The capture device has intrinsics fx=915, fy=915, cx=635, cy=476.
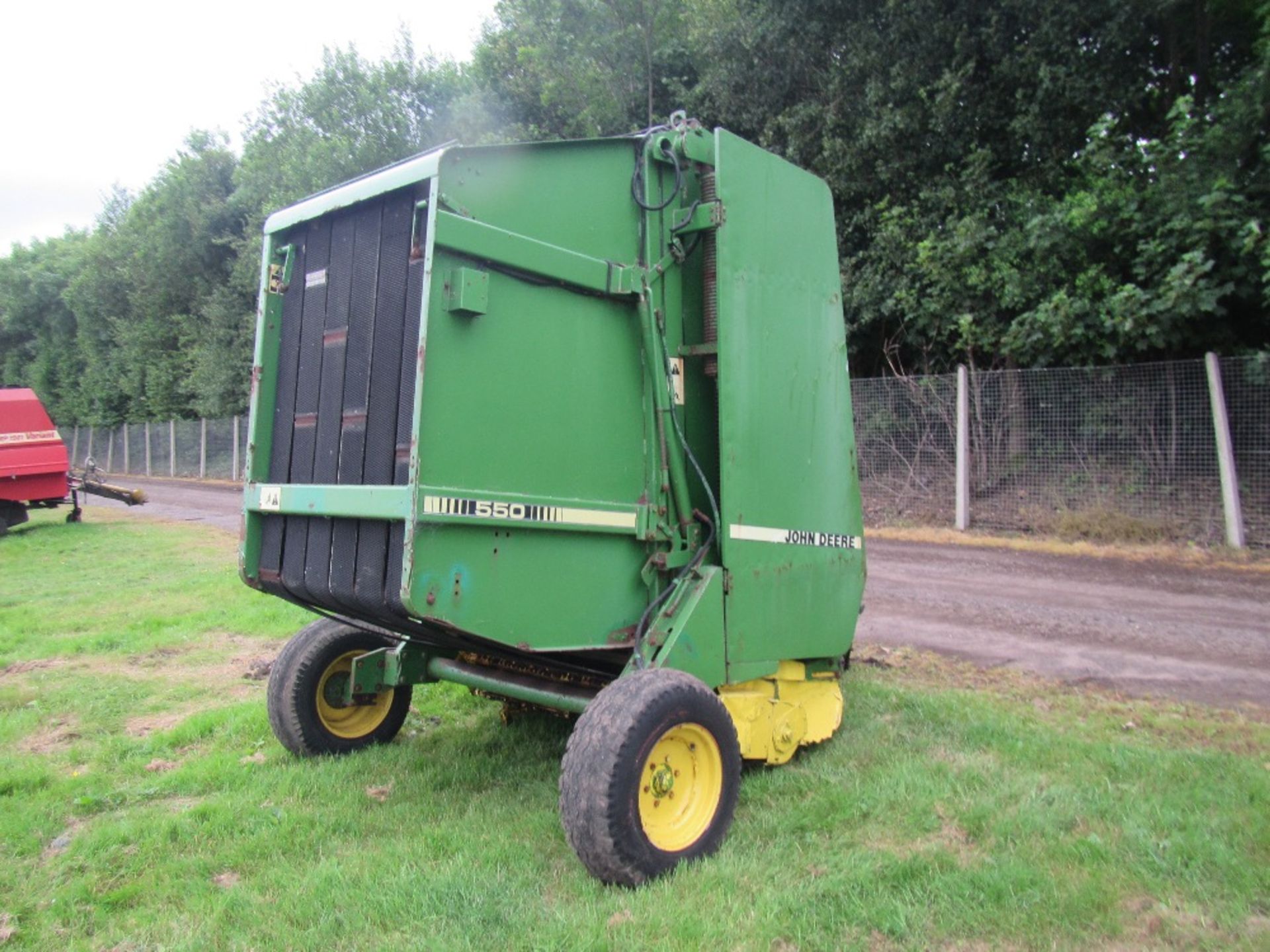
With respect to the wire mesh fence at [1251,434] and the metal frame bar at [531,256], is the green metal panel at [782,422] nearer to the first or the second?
the metal frame bar at [531,256]

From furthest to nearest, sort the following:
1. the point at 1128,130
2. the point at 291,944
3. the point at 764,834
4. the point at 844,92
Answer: the point at 844,92
the point at 1128,130
the point at 764,834
the point at 291,944

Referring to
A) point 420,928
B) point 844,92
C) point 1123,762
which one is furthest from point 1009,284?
point 420,928

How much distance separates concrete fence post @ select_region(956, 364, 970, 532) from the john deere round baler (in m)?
8.35

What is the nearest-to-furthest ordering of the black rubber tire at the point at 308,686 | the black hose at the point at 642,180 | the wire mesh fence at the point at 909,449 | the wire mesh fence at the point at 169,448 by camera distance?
the black hose at the point at 642,180, the black rubber tire at the point at 308,686, the wire mesh fence at the point at 909,449, the wire mesh fence at the point at 169,448

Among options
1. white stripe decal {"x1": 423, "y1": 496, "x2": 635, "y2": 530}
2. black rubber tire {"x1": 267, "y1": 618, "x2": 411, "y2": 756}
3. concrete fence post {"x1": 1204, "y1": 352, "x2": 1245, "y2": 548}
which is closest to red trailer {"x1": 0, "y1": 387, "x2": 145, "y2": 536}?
black rubber tire {"x1": 267, "y1": 618, "x2": 411, "y2": 756}

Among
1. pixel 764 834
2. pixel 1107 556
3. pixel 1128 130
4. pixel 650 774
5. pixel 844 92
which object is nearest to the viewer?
pixel 650 774

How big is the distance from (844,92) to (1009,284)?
4682 millimetres

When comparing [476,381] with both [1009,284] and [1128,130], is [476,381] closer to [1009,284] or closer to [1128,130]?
[1009,284]

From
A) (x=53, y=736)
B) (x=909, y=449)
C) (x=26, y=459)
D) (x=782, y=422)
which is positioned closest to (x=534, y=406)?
(x=782, y=422)

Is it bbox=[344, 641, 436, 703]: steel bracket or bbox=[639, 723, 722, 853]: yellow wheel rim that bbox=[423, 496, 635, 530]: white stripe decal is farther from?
bbox=[344, 641, 436, 703]: steel bracket

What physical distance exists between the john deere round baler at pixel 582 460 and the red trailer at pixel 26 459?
1300cm

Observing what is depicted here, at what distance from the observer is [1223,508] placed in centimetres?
1018

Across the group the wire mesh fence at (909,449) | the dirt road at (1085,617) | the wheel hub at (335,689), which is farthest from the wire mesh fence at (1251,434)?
the wheel hub at (335,689)

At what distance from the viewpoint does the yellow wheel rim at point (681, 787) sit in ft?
10.8
